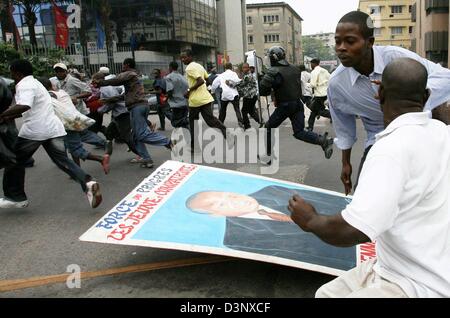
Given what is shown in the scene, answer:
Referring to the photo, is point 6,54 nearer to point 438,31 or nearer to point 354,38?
point 354,38

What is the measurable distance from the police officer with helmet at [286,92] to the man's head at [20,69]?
3.13 m

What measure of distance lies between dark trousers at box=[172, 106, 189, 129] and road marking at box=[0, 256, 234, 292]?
5.81 m

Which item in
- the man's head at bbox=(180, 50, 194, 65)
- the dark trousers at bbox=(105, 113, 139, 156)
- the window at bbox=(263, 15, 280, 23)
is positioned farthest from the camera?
the window at bbox=(263, 15, 280, 23)

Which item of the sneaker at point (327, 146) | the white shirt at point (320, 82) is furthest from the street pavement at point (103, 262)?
the white shirt at point (320, 82)

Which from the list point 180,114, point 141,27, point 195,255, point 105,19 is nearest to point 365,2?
point 141,27

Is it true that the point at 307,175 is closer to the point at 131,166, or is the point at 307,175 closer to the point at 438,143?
the point at 131,166

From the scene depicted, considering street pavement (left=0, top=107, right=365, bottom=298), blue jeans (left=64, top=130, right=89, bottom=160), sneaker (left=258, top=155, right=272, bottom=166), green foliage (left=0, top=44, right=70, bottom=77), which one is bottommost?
street pavement (left=0, top=107, right=365, bottom=298)

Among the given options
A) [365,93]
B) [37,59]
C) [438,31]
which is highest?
[438,31]

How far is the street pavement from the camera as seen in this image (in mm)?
3074

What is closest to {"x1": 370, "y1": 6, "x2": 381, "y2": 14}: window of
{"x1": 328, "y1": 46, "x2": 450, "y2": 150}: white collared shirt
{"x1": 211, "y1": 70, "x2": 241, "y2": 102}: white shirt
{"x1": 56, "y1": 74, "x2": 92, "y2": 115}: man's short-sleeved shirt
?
{"x1": 211, "y1": 70, "x2": 241, "y2": 102}: white shirt

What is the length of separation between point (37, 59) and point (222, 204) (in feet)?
56.6

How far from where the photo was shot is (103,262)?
3.62 metres

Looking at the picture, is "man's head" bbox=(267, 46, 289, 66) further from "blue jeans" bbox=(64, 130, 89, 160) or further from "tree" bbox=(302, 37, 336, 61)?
"tree" bbox=(302, 37, 336, 61)

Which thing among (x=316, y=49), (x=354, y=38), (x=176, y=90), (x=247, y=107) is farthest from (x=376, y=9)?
(x=316, y=49)
